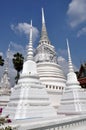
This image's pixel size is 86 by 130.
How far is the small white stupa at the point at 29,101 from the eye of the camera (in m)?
14.1

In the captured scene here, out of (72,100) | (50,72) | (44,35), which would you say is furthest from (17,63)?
(72,100)

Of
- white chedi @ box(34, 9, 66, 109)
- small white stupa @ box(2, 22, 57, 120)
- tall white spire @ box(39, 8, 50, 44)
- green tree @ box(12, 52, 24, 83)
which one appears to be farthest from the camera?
green tree @ box(12, 52, 24, 83)

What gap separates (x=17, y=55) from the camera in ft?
136

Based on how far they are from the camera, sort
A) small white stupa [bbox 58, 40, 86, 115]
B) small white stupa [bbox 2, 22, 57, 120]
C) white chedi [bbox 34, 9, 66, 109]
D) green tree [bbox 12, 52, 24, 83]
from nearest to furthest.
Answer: small white stupa [bbox 2, 22, 57, 120]
small white stupa [bbox 58, 40, 86, 115]
white chedi [bbox 34, 9, 66, 109]
green tree [bbox 12, 52, 24, 83]

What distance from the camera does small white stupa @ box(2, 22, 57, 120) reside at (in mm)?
14086

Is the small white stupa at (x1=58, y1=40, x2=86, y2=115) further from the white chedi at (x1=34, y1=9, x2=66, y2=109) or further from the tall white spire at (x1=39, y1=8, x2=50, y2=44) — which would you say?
the tall white spire at (x1=39, y1=8, x2=50, y2=44)

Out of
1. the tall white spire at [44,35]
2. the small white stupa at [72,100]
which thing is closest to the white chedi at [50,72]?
the tall white spire at [44,35]

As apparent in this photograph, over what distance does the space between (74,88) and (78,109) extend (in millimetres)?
2857

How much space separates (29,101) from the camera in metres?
14.8

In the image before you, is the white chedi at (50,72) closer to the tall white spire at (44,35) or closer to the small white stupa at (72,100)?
the tall white spire at (44,35)

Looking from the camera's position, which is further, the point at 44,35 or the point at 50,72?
the point at 44,35

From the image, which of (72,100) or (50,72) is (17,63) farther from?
(72,100)

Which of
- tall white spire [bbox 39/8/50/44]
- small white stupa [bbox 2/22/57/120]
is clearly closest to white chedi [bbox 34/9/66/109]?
tall white spire [bbox 39/8/50/44]

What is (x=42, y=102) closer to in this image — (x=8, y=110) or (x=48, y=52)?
(x=8, y=110)
